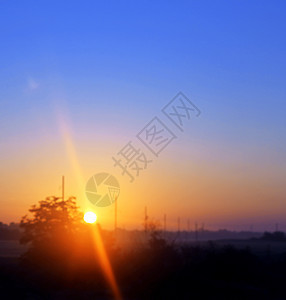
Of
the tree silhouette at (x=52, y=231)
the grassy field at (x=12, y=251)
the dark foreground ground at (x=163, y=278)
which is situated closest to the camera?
the dark foreground ground at (x=163, y=278)

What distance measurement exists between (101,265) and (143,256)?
2395mm

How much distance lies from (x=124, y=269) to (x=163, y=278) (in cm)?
464

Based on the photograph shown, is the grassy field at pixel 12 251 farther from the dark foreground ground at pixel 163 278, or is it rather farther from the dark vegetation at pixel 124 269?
the dark foreground ground at pixel 163 278

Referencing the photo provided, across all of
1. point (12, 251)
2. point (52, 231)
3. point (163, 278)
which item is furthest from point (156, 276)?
point (12, 251)

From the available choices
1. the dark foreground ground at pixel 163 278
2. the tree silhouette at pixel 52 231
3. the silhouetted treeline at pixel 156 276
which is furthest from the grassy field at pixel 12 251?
the dark foreground ground at pixel 163 278

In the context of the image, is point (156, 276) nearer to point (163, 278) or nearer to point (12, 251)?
point (163, 278)

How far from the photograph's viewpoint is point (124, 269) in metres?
28.6

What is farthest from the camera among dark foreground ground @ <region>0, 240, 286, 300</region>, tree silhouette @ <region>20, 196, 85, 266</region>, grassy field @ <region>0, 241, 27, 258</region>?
grassy field @ <region>0, 241, 27, 258</region>

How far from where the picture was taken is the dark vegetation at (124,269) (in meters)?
23.8

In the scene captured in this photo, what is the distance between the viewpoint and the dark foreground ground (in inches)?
924

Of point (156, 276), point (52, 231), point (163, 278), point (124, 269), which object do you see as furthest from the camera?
point (52, 231)

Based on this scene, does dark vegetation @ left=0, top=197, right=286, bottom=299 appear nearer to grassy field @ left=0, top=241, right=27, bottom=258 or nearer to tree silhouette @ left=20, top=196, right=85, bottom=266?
tree silhouette @ left=20, top=196, right=85, bottom=266

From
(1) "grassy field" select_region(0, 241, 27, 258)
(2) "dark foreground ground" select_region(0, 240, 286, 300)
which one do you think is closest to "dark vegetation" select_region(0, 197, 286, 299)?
(2) "dark foreground ground" select_region(0, 240, 286, 300)

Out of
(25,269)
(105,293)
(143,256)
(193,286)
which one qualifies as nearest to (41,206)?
(25,269)
